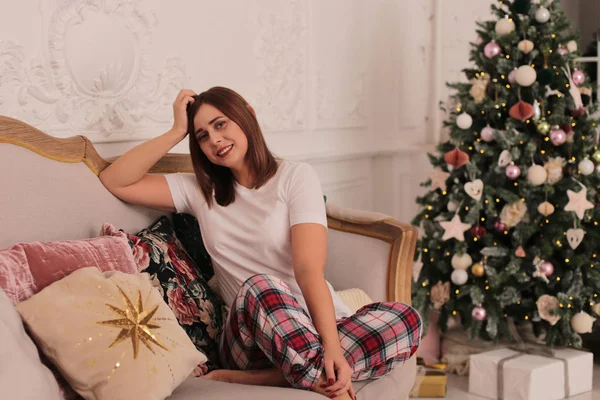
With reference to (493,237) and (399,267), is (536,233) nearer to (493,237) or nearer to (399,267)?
(493,237)

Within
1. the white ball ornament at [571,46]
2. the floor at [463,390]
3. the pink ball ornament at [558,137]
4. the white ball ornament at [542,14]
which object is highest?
the white ball ornament at [542,14]

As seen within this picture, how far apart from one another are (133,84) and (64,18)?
350 millimetres

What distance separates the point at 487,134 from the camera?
3352mm

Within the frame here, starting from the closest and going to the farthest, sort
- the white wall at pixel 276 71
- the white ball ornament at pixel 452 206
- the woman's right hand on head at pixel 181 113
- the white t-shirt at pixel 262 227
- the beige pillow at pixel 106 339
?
the beige pillow at pixel 106 339, the white t-shirt at pixel 262 227, the woman's right hand on head at pixel 181 113, the white wall at pixel 276 71, the white ball ornament at pixel 452 206

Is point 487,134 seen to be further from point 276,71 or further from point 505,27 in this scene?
point 276,71

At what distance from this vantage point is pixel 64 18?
239 cm

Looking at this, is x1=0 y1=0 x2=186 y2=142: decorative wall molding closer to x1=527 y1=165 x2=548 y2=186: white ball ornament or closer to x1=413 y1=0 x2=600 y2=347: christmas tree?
x1=413 y1=0 x2=600 y2=347: christmas tree

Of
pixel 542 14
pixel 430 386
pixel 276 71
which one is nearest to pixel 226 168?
pixel 276 71

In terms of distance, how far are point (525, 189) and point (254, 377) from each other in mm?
1833

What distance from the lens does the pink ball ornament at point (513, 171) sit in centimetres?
327

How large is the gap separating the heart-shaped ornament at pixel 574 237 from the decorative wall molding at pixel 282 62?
126 cm

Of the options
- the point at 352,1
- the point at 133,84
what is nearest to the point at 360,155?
the point at 352,1

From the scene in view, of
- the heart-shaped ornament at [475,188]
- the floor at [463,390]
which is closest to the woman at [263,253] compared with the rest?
the floor at [463,390]

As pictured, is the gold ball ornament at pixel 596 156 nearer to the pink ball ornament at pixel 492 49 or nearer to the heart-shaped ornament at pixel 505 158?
the heart-shaped ornament at pixel 505 158
